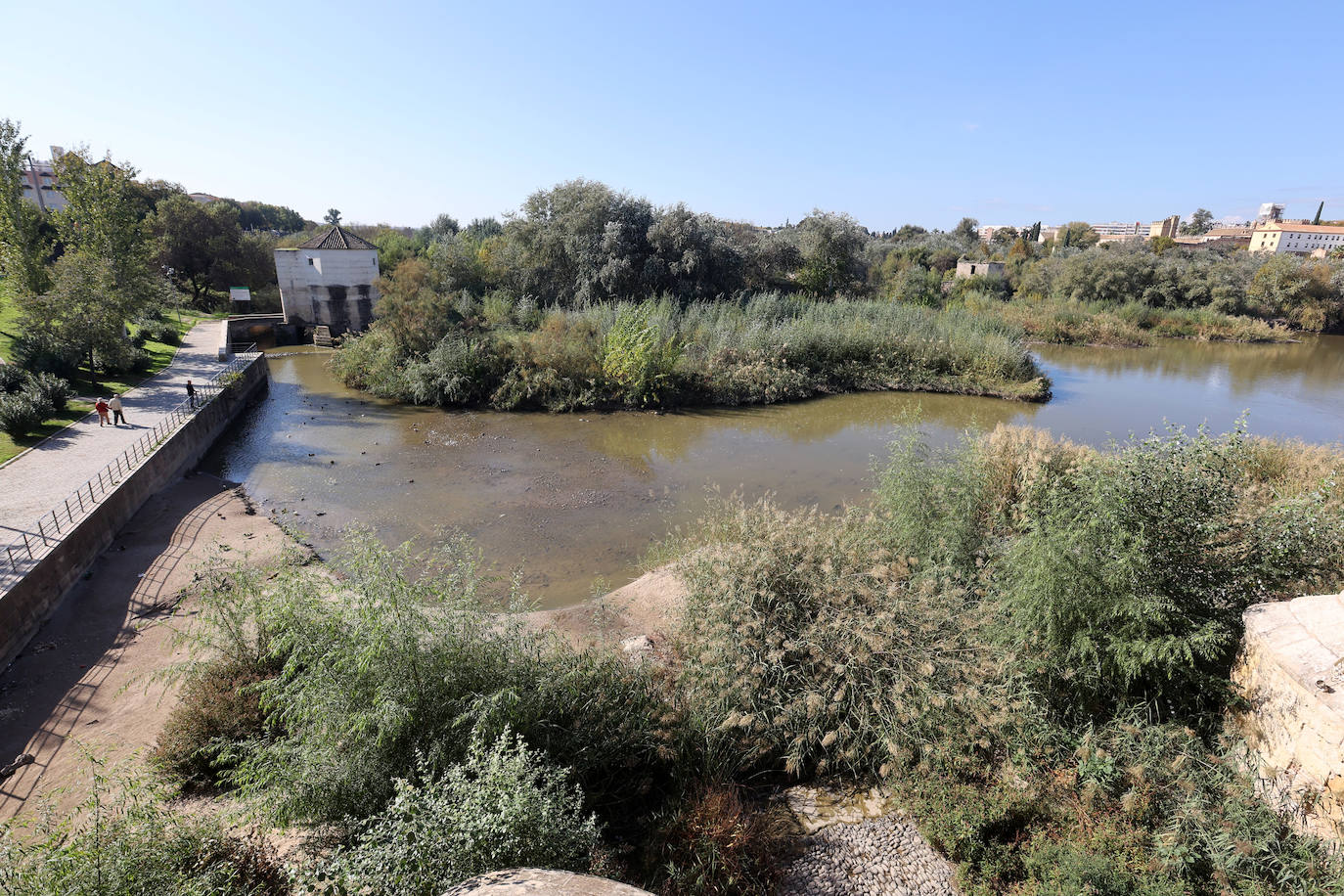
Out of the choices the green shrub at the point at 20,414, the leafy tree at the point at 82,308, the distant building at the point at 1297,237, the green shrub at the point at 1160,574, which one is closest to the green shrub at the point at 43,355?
the leafy tree at the point at 82,308

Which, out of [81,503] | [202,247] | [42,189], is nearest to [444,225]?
[202,247]

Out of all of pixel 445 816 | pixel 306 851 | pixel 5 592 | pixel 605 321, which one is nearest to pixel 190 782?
pixel 306 851

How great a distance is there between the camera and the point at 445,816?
3.59 m

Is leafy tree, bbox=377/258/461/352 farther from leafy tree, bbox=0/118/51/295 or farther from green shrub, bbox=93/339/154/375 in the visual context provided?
leafy tree, bbox=0/118/51/295

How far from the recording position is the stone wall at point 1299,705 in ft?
13.8

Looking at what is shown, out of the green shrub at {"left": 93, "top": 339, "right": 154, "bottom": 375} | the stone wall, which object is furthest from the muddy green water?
the stone wall

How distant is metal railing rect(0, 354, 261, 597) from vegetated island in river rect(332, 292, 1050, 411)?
6400 mm

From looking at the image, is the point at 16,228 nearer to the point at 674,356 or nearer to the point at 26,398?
the point at 26,398

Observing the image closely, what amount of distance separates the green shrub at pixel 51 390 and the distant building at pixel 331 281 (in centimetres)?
1347

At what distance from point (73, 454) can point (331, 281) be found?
18439 millimetres

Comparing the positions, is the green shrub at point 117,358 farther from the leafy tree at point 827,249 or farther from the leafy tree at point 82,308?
the leafy tree at point 827,249

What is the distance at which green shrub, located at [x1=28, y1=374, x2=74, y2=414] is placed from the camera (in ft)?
47.0

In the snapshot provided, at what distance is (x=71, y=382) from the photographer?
56.0 ft

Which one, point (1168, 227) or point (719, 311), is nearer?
point (719, 311)
